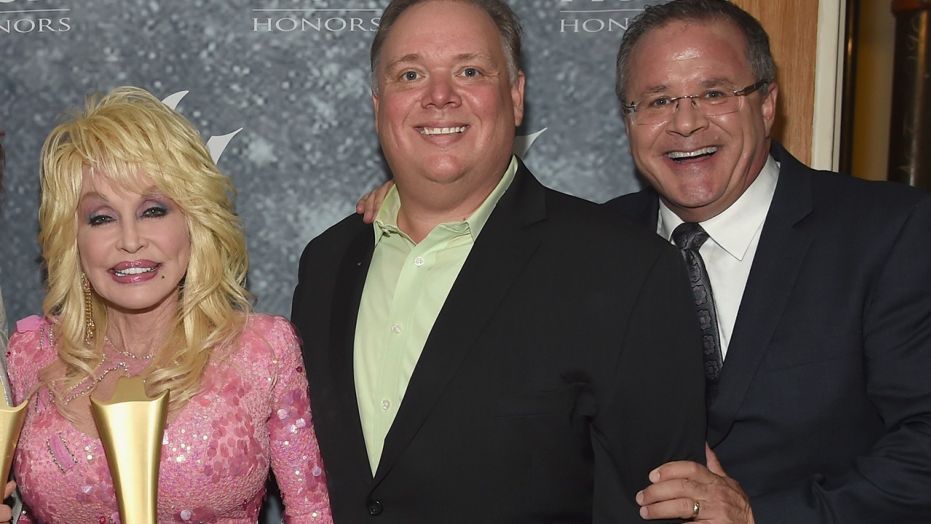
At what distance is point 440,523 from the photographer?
1.86 m

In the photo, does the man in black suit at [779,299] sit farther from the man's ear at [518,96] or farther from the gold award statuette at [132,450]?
the gold award statuette at [132,450]

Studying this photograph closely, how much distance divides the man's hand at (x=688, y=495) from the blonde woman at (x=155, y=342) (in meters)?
0.68

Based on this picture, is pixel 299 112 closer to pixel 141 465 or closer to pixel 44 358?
pixel 44 358

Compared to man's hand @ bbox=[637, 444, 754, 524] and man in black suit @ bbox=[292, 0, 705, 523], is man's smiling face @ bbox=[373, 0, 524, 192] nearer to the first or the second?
man in black suit @ bbox=[292, 0, 705, 523]

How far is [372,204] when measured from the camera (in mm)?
2262

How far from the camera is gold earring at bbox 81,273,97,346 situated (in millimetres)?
2129

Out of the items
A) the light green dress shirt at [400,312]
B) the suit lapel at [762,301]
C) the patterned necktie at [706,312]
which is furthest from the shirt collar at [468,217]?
the suit lapel at [762,301]

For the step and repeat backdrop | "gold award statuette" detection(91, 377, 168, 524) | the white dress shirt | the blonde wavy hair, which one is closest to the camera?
"gold award statuette" detection(91, 377, 168, 524)

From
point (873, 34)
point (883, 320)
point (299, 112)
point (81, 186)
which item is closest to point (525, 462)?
point (883, 320)

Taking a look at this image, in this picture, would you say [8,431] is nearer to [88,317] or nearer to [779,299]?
[88,317]

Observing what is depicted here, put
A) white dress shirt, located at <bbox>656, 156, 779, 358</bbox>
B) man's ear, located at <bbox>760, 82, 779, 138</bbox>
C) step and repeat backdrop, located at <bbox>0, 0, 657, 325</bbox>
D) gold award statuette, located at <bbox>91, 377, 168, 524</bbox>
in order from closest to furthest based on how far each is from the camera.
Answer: gold award statuette, located at <bbox>91, 377, 168, 524</bbox>, white dress shirt, located at <bbox>656, 156, 779, 358</bbox>, man's ear, located at <bbox>760, 82, 779, 138</bbox>, step and repeat backdrop, located at <bbox>0, 0, 657, 325</bbox>

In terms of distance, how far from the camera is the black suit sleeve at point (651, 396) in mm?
1846

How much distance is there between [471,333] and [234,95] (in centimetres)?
112

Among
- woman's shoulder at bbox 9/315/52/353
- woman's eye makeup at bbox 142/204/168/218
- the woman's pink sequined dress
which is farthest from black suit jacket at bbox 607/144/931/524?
woman's shoulder at bbox 9/315/52/353
